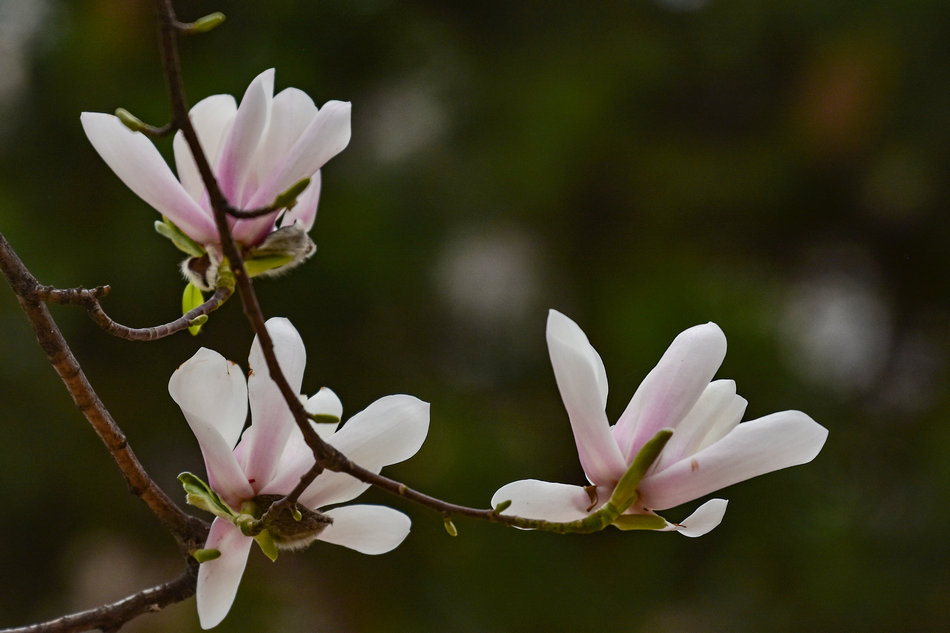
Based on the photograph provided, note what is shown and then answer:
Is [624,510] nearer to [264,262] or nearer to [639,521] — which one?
[639,521]

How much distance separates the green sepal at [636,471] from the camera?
1.00ft

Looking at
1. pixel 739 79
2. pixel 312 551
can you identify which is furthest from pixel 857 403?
pixel 312 551

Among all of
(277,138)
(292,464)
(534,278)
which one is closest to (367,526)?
(292,464)

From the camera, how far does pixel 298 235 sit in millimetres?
359

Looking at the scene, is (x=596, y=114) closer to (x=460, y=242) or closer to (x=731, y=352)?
(x=460, y=242)

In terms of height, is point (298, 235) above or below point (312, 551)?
above

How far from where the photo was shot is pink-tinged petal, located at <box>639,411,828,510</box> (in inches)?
12.5

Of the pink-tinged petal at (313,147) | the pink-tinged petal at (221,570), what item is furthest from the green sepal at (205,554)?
the pink-tinged petal at (313,147)

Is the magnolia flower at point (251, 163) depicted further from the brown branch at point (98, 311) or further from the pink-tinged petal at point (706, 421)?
the pink-tinged petal at point (706, 421)

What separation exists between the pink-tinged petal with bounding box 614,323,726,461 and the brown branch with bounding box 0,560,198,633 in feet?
0.51

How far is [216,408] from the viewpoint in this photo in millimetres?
333

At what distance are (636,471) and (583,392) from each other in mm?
29

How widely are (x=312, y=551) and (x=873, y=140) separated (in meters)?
0.93

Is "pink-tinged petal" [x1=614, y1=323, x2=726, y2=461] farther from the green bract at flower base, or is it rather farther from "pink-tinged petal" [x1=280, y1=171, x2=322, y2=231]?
"pink-tinged petal" [x1=280, y1=171, x2=322, y2=231]
